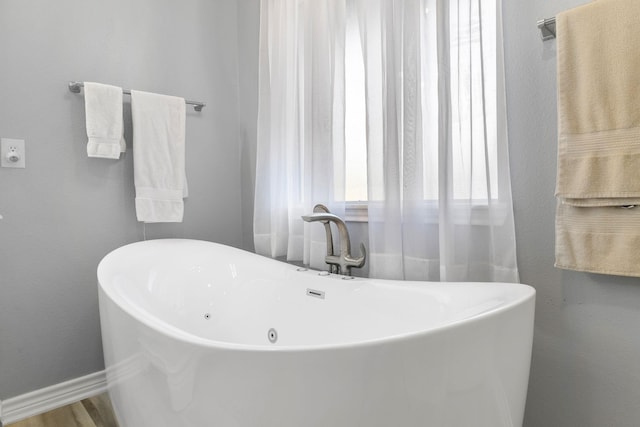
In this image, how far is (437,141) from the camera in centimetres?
122

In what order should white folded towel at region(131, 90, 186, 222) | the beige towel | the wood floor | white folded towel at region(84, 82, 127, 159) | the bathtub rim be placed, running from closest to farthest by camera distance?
the bathtub rim, the beige towel, the wood floor, white folded towel at region(84, 82, 127, 159), white folded towel at region(131, 90, 186, 222)

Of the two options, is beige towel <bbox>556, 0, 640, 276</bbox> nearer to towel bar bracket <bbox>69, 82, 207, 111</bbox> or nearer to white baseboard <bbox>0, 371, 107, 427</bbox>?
towel bar bracket <bbox>69, 82, 207, 111</bbox>

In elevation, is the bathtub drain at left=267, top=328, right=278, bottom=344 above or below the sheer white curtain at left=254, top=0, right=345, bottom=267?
below

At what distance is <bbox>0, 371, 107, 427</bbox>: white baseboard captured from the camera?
1.49 meters

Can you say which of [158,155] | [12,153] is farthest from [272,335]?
[12,153]

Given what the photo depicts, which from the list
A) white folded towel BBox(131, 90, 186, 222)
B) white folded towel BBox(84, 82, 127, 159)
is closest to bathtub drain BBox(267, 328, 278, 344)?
white folded towel BBox(131, 90, 186, 222)

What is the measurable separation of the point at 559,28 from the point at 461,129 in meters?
0.34

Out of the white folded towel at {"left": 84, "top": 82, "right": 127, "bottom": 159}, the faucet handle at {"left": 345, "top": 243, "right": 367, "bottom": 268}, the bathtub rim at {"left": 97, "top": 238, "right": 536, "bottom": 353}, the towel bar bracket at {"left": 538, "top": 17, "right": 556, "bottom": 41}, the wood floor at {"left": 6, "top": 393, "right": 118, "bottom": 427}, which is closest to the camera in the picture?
the bathtub rim at {"left": 97, "top": 238, "right": 536, "bottom": 353}

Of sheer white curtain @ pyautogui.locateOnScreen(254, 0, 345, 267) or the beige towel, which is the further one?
sheer white curtain @ pyautogui.locateOnScreen(254, 0, 345, 267)

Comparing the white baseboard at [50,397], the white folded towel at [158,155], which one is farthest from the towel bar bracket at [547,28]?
the white baseboard at [50,397]

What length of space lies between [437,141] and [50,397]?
194cm

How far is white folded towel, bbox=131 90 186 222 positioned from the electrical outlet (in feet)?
1.39

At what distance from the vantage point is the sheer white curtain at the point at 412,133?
110 centimetres

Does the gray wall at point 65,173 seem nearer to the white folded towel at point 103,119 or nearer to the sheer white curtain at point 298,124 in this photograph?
the white folded towel at point 103,119
